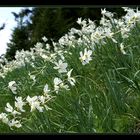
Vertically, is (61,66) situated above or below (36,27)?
below

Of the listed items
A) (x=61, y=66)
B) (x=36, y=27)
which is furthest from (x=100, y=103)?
(x=36, y=27)

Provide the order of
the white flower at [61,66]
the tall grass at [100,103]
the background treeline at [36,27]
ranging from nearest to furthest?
the tall grass at [100,103] → the white flower at [61,66] → the background treeline at [36,27]

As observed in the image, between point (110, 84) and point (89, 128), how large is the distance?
323 mm

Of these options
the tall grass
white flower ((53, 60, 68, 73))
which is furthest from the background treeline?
white flower ((53, 60, 68, 73))

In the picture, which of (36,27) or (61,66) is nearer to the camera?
(61,66)

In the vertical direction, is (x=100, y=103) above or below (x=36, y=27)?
below

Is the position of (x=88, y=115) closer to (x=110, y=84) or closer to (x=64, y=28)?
(x=110, y=84)

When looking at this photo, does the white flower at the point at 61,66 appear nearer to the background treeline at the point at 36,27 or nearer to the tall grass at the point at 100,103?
the tall grass at the point at 100,103

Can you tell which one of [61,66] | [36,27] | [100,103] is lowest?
[100,103]

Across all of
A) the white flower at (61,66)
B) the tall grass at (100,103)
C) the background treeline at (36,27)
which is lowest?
the tall grass at (100,103)

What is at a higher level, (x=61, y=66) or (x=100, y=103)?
(x=61, y=66)

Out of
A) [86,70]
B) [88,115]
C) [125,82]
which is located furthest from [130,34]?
[88,115]

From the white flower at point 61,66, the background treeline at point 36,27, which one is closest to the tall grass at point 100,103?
the white flower at point 61,66

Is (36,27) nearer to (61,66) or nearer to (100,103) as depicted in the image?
(61,66)
